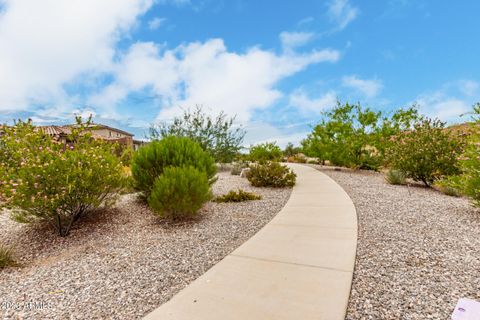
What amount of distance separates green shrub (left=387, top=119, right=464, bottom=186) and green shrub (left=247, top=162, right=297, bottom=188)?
4.13 meters

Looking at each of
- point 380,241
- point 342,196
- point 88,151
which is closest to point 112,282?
point 88,151

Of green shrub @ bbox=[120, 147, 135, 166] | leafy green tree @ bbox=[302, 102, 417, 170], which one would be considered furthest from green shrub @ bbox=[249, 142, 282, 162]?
green shrub @ bbox=[120, 147, 135, 166]

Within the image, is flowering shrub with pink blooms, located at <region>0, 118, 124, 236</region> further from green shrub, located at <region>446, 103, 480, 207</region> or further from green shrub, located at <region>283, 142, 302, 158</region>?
green shrub, located at <region>283, 142, 302, 158</region>

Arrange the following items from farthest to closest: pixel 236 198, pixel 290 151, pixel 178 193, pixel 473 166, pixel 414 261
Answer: pixel 290 151, pixel 236 198, pixel 473 166, pixel 178 193, pixel 414 261

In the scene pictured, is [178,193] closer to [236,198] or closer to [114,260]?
[114,260]

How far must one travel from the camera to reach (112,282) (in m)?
3.23

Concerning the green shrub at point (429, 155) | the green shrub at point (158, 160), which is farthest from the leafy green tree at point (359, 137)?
the green shrub at point (158, 160)

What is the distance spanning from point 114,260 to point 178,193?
5.50ft

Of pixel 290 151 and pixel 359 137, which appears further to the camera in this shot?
pixel 290 151

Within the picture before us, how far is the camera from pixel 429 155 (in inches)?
359

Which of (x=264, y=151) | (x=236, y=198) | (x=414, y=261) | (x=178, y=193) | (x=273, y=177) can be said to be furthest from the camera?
(x=264, y=151)

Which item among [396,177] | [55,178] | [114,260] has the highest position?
[55,178]

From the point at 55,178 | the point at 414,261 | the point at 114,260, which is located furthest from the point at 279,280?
the point at 55,178

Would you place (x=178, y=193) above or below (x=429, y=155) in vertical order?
Answer: below
